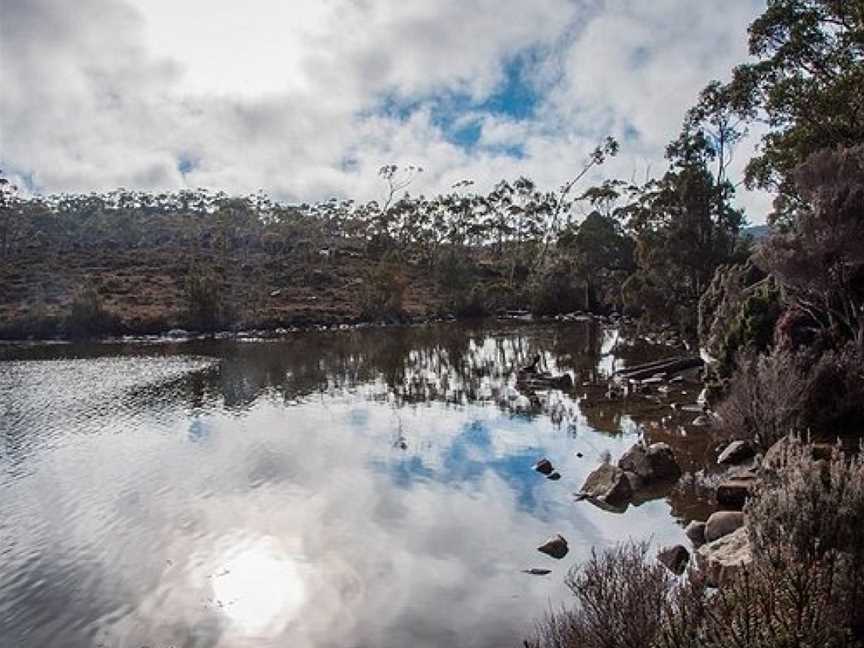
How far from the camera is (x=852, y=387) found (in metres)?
16.1

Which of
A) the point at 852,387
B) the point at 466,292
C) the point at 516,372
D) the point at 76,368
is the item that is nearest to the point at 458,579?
the point at 852,387

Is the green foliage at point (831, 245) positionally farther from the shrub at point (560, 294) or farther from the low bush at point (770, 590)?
the shrub at point (560, 294)

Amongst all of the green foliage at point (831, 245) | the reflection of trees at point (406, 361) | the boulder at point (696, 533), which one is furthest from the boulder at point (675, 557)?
the reflection of trees at point (406, 361)

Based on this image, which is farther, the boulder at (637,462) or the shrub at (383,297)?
the shrub at (383,297)

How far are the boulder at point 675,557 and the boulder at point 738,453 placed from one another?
557 centimetres

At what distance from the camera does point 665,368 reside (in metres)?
32.3

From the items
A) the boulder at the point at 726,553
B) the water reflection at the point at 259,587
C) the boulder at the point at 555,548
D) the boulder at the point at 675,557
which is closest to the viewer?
the boulder at the point at 726,553

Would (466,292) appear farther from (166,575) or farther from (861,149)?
(166,575)

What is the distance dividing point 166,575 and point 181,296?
7312cm

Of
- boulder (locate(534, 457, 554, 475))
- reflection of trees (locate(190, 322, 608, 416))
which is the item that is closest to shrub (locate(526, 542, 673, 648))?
boulder (locate(534, 457, 554, 475))

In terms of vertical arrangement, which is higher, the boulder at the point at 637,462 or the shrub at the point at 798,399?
the shrub at the point at 798,399

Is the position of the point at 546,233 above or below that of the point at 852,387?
above

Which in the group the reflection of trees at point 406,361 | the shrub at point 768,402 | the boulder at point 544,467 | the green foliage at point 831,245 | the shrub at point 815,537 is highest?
the green foliage at point 831,245

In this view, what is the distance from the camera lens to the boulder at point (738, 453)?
647 inches
